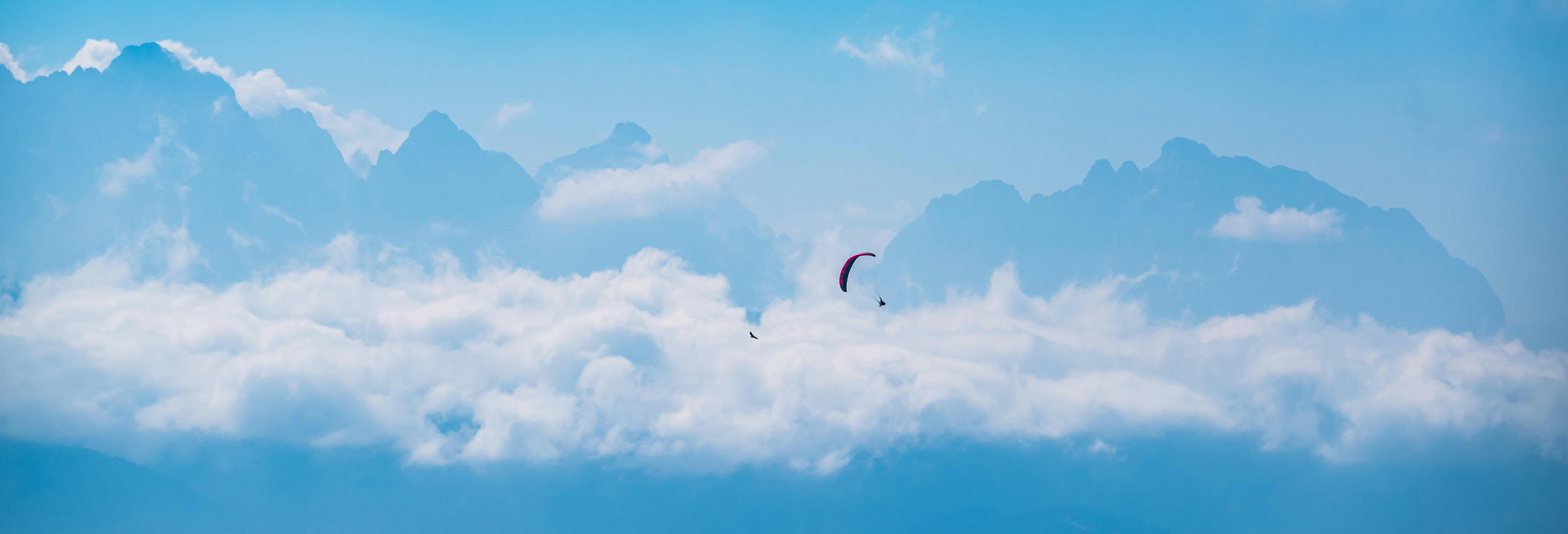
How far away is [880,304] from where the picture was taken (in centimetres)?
8988

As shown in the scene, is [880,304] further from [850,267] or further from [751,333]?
[751,333]

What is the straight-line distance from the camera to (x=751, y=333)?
105 meters

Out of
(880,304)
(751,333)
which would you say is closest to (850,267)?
(880,304)

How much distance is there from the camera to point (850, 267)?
310 ft

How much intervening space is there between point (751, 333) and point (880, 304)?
20.5 m

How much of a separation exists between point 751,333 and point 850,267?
54.9 feet

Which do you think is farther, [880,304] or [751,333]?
[751,333]

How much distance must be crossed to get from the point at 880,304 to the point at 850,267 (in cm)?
631

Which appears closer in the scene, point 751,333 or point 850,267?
point 850,267
